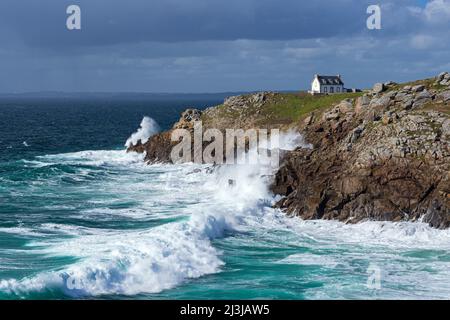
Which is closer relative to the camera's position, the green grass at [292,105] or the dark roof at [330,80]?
the green grass at [292,105]

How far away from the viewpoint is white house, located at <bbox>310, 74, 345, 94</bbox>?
89.4 m

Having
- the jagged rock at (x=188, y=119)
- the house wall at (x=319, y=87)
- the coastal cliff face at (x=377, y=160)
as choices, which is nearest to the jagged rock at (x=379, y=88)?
the coastal cliff face at (x=377, y=160)

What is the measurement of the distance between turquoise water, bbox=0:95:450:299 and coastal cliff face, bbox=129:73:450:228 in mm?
1379

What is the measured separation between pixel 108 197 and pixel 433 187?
23714 millimetres

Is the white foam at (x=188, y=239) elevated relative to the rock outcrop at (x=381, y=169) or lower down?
lower down

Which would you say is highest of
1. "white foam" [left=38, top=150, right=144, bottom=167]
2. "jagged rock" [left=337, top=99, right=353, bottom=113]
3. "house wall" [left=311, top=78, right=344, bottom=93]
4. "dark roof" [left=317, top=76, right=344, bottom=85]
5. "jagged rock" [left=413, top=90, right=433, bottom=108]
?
"dark roof" [left=317, top=76, right=344, bottom=85]

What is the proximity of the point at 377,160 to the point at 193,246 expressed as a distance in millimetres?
15141

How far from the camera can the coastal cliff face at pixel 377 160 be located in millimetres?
42625

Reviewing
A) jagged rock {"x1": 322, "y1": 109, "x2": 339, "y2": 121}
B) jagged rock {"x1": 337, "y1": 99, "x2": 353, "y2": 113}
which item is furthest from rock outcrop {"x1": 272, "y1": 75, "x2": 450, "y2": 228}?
jagged rock {"x1": 337, "y1": 99, "x2": 353, "y2": 113}

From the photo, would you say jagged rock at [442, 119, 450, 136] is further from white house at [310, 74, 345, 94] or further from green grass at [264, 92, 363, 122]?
white house at [310, 74, 345, 94]

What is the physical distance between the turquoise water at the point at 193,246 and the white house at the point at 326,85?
33399mm

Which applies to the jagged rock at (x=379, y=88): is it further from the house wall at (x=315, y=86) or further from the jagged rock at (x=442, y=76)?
the house wall at (x=315, y=86)

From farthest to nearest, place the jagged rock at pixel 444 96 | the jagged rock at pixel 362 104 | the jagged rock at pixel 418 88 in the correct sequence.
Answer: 1. the jagged rock at pixel 362 104
2. the jagged rock at pixel 418 88
3. the jagged rock at pixel 444 96

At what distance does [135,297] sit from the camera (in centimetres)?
2930
